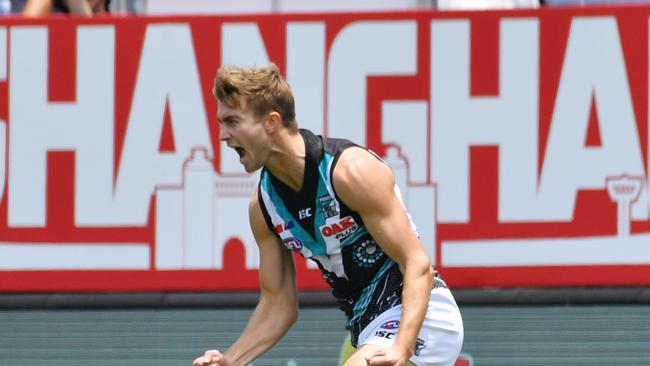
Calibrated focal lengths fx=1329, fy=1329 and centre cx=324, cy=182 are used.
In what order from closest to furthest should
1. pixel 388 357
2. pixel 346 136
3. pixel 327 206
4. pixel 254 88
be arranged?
1. pixel 388 357
2. pixel 254 88
3. pixel 327 206
4. pixel 346 136

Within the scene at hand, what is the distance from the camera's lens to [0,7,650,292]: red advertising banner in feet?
19.7

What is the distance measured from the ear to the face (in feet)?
0.05

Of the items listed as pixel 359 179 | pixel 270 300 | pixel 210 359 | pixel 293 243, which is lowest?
pixel 210 359

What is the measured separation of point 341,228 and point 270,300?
16.7 inches

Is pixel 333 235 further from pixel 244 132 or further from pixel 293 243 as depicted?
pixel 244 132

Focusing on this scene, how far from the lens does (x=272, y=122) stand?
4137 millimetres

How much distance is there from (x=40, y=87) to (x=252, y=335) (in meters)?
2.22

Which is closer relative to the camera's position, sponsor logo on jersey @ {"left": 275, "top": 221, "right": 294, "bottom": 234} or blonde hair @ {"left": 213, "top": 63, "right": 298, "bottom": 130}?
blonde hair @ {"left": 213, "top": 63, "right": 298, "bottom": 130}

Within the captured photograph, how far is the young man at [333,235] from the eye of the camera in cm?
408

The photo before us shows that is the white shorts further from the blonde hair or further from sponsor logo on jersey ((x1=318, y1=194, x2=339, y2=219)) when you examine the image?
the blonde hair

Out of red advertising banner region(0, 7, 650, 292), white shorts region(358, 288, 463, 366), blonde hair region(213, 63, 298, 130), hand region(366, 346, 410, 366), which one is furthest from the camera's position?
red advertising banner region(0, 7, 650, 292)

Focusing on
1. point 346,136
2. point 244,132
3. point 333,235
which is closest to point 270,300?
point 333,235

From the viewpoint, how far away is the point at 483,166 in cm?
603

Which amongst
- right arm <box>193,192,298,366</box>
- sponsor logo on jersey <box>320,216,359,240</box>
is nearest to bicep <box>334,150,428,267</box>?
sponsor logo on jersey <box>320,216,359,240</box>
